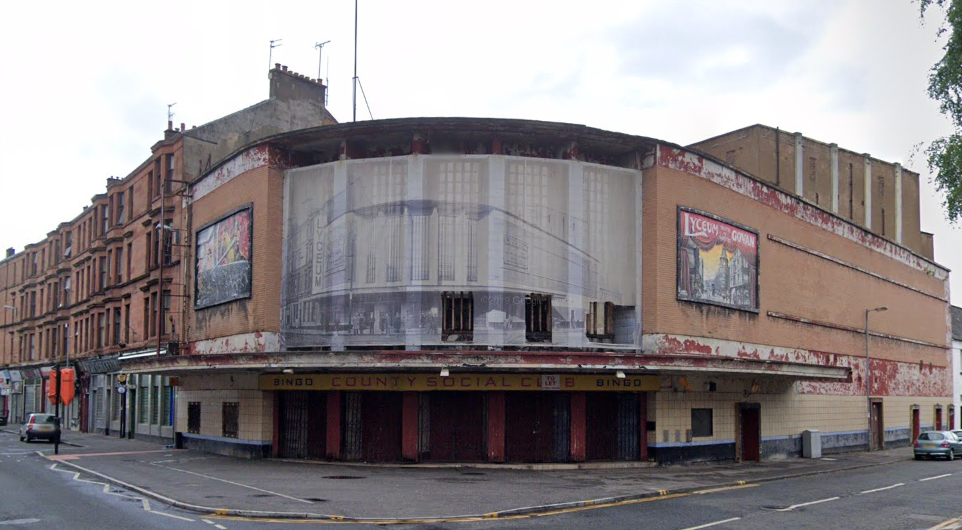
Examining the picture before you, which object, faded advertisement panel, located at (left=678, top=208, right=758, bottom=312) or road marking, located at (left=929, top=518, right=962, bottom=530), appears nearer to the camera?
road marking, located at (left=929, top=518, right=962, bottom=530)

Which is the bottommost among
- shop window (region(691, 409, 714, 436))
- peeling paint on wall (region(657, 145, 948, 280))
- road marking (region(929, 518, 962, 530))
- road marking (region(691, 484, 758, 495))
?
road marking (region(691, 484, 758, 495))

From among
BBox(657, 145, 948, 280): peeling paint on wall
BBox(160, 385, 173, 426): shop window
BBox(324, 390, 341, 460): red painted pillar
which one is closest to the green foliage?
BBox(657, 145, 948, 280): peeling paint on wall

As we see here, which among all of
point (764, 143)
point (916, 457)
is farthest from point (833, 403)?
point (764, 143)

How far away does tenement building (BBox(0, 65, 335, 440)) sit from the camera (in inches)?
1606

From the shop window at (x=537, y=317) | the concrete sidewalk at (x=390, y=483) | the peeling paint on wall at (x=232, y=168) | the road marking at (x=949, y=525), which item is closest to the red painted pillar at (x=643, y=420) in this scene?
the concrete sidewalk at (x=390, y=483)

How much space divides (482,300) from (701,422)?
31.4 ft

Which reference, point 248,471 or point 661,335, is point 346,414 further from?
point 661,335

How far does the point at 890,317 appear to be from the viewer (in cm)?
4662

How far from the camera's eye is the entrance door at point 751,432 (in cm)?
3362

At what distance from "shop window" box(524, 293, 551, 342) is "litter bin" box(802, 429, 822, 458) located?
50.0ft

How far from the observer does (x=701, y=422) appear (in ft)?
101

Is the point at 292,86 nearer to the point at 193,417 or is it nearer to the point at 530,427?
the point at 193,417

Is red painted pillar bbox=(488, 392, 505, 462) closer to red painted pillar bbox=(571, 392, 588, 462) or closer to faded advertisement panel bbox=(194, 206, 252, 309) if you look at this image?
red painted pillar bbox=(571, 392, 588, 462)

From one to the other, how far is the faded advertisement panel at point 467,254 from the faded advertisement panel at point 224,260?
10.5 feet
